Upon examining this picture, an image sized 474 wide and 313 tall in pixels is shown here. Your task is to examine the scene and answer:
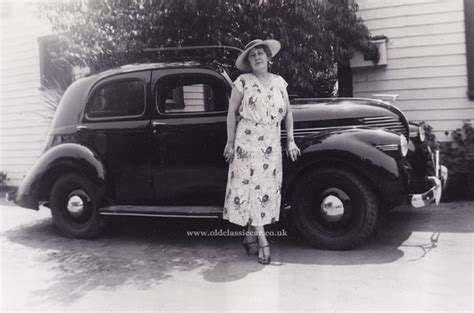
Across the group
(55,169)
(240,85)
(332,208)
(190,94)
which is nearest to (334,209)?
(332,208)

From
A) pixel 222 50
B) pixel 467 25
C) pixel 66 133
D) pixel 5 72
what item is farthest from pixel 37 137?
pixel 467 25

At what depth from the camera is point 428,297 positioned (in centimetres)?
316

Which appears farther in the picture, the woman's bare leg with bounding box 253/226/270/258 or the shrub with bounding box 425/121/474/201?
the shrub with bounding box 425/121/474/201

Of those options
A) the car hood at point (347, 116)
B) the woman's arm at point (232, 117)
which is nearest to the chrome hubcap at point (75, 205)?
the woman's arm at point (232, 117)

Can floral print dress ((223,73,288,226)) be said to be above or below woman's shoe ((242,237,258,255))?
above

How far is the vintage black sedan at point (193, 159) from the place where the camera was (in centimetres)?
411

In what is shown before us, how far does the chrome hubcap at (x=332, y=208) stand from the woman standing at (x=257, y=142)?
0.49 metres

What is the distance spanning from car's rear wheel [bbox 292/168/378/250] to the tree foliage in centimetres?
206

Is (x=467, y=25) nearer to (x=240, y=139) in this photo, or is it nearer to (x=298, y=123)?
(x=298, y=123)

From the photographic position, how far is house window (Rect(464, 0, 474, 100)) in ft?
21.1

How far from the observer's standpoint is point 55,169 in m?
5.08

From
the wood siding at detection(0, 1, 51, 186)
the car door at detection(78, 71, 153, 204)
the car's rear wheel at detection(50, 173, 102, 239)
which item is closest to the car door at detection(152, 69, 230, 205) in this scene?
the car door at detection(78, 71, 153, 204)

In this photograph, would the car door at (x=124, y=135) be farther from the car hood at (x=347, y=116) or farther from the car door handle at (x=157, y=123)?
the car hood at (x=347, y=116)

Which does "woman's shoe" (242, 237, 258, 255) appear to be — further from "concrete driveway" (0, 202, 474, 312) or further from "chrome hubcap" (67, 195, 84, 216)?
"chrome hubcap" (67, 195, 84, 216)
